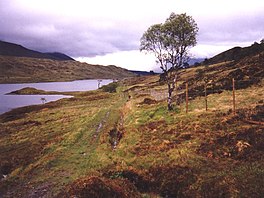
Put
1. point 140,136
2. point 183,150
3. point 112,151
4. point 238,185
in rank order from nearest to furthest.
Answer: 1. point 238,185
2. point 183,150
3. point 112,151
4. point 140,136

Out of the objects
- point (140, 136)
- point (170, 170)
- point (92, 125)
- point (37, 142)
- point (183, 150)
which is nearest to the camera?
point (170, 170)

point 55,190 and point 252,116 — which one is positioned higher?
point 252,116

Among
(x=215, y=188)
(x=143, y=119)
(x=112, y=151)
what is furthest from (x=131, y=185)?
(x=143, y=119)

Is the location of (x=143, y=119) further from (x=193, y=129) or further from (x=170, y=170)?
(x=170, y=170)

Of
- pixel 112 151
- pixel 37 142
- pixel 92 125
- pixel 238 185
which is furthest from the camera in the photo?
pixel 92 125

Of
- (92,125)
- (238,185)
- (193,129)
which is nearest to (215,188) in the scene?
(238,185)

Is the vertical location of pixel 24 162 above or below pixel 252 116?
below

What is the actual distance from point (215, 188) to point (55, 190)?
34.8 ft

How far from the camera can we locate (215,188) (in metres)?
16.8

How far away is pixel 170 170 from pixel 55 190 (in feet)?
26.3

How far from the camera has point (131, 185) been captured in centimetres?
1916

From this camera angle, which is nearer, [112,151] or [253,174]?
[253,174]

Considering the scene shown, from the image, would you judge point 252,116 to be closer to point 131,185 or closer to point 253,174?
point 253,174

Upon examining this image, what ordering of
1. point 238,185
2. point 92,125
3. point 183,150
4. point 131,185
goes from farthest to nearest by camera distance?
point 92,125 → point 183,150 → point 131,185 → point 238,185
